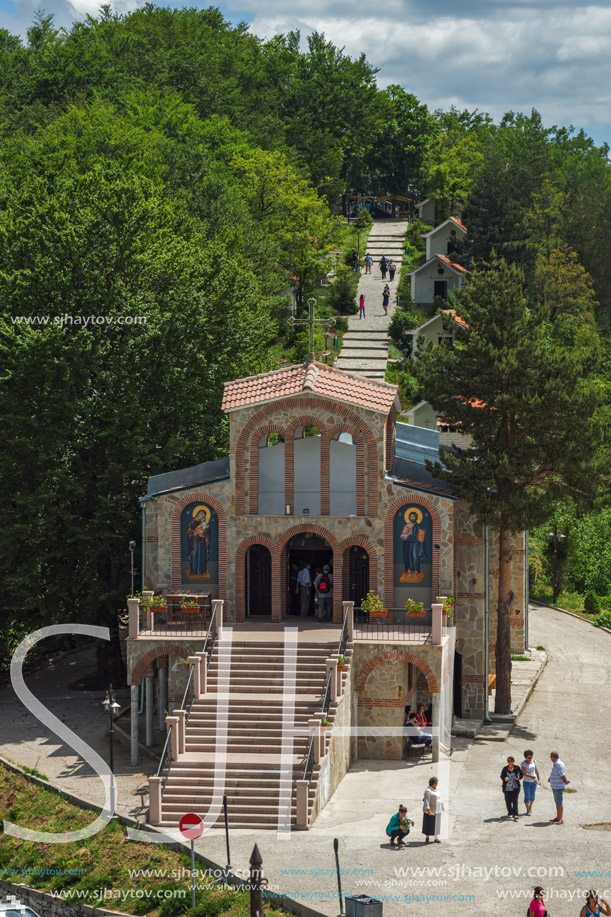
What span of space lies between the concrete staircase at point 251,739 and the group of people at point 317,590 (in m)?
2.98

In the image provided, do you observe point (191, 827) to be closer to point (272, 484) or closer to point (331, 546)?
point (331, 546)

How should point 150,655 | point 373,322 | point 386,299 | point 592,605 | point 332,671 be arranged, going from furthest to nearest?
point 386,299
point 373,322
point 592,605
point 150,655
point 332,671

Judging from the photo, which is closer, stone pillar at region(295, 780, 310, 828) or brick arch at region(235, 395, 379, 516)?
stone pillar at region(295, 780, 310, 828)

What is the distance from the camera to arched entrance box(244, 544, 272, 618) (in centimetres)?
4131

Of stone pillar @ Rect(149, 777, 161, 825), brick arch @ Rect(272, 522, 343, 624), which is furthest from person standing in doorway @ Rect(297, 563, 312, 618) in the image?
stone pillar @ Rect(149, 777, 161, 825)

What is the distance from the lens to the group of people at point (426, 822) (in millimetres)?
30328

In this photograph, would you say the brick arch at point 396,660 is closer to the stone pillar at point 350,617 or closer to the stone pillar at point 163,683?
the stone pillar at point 350,617

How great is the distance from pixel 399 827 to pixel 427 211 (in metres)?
98.7

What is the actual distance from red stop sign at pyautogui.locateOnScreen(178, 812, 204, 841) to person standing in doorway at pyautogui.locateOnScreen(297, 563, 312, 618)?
40.6 ft

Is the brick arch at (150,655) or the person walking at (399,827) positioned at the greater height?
the brick arch at (150,655)

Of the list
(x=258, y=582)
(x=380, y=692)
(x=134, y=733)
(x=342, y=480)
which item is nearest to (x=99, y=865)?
(x=134, y=733)

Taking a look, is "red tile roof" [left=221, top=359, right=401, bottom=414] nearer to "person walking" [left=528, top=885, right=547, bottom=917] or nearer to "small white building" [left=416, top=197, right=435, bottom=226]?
"person walking" [left=528, top=885, right=547, bottom=917]

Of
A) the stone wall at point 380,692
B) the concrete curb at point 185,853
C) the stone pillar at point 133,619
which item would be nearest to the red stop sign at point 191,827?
the concrete curb at point 185,853

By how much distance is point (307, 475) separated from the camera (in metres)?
40.6
